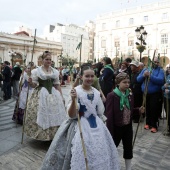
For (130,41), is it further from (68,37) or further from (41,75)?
(41,75)

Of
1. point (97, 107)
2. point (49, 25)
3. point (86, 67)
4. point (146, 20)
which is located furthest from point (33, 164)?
point (49, 25)

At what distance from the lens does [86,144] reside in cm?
230

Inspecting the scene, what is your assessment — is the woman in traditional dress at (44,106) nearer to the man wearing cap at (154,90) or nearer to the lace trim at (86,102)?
the lace trim at (86,102)

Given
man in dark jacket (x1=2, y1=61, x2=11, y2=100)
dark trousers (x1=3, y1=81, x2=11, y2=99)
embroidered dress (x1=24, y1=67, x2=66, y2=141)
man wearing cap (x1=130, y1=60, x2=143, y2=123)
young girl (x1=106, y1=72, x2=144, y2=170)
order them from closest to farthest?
young girl (x1=106, y1=72, x2=144, y2=170) → embroidered dress (x1=24, y1=67, x2=66, y2=141) → man wearing cap (x1=130, y1=60, x2=143, y2=123) → man in dark jacket (x1=2, y1=61, x2=11, y2=100) → dark trousers (x1=3, y1=81, x2=11, y2=99)

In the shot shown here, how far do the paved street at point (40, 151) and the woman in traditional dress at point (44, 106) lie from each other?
0.94ft

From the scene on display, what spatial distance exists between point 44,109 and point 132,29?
3979 centimetres

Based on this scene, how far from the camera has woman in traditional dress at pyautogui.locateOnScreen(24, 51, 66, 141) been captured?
3916mm

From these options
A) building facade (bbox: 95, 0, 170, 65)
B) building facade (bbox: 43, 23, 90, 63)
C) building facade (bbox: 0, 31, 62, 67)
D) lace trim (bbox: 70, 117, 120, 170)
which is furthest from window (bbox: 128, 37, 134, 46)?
lace trim (bbox: 70, 117, 120, 170)

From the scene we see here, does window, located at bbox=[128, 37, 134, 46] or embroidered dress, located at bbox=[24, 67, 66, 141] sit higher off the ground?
window, located at bbox=[128, 37, 134, 46]

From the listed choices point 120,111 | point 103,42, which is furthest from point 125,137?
point 103,42

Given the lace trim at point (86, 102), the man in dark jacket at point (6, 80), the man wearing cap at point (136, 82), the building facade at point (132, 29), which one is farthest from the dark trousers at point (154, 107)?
the building facade at point (132, 29)

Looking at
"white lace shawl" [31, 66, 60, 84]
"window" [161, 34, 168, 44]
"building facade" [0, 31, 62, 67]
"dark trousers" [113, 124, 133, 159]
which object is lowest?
"dark trousers" [113, 124, 133, 159]

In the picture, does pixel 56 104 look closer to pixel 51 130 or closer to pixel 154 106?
pixel 51 130

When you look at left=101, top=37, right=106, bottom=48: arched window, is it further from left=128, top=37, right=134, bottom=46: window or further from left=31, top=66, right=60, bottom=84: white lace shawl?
left=31, top=66, right=60, bottom=84: white lace shawl
